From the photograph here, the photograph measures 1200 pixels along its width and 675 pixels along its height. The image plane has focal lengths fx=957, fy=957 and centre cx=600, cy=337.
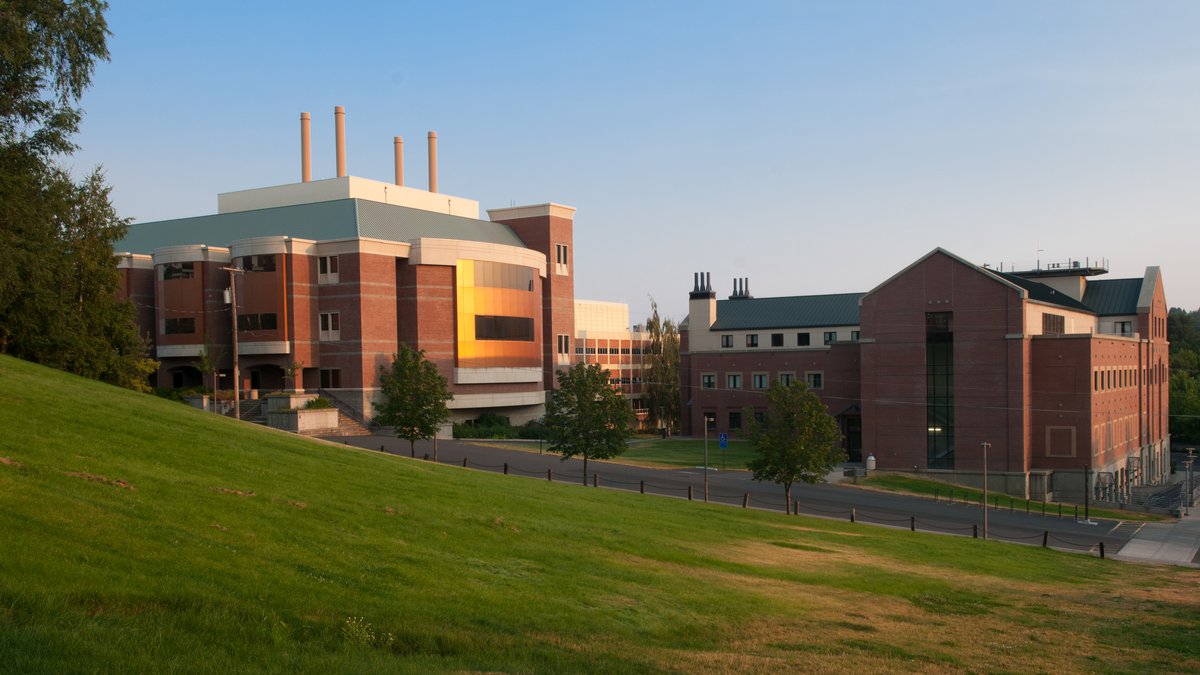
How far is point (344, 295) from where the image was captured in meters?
65.9

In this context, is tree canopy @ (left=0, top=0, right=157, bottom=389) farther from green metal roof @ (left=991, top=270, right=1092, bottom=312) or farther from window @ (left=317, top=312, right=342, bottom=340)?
green metal roof @ (left=991, top=270, right=1092, bottom=312)

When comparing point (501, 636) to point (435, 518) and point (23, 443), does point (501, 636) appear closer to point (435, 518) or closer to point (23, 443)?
point (435, 518)

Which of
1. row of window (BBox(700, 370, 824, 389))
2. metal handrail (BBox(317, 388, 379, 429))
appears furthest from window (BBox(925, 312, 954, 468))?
metal handrail (BBox(317, 388, 379, 429))

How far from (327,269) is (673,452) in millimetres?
28802

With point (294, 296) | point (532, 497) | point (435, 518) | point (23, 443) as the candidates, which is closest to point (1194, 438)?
point (294, 296)

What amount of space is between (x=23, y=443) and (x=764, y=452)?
3166 centimetres

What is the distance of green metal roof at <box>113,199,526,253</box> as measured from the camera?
227 feet

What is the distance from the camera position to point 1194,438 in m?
107

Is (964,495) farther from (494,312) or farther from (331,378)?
(331,378)

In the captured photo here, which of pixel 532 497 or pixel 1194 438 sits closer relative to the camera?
pixel 532 497

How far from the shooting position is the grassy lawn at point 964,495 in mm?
55812

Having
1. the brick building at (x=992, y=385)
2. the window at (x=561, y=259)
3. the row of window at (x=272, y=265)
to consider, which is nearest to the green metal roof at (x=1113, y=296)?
the brick building at (x=992, y=385)

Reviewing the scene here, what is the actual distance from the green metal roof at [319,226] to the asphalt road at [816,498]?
18340 mm

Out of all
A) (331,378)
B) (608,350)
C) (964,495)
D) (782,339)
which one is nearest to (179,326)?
(331,378)
